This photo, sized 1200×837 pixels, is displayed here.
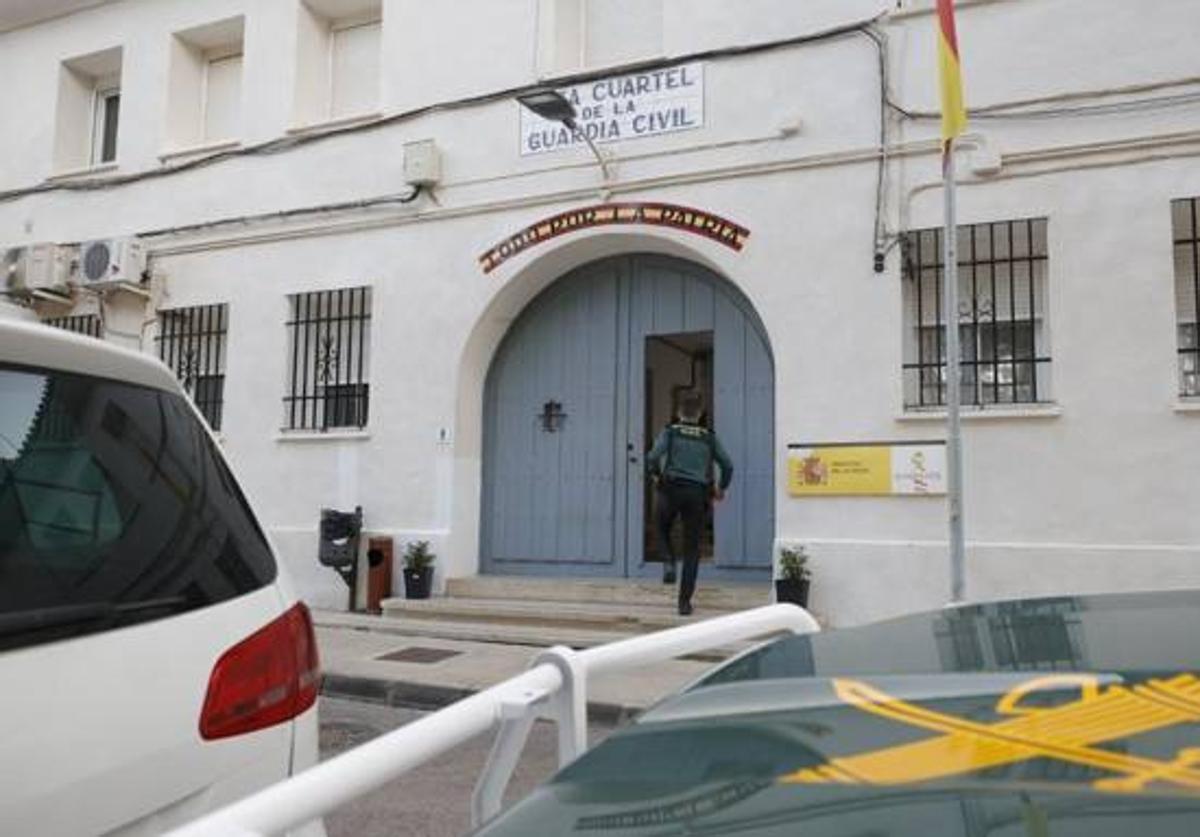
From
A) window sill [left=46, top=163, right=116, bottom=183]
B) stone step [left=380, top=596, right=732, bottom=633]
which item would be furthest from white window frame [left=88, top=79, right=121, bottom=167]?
stone step [left=380, top=596, right=732, bottom=633]

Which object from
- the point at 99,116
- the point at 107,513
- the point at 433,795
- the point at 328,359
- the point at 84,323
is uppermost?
the point at 99,116

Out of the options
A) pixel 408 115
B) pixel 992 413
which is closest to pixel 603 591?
pixel 992 413

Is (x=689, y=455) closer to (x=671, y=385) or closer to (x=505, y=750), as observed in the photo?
(x=671, y=385)

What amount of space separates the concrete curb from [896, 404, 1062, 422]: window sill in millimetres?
3777

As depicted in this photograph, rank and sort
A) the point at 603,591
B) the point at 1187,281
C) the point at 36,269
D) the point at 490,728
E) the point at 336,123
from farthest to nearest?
1. the point at 36,269
2. the point at 336,123
3. the point at 603,591
4. the point at 1187,281
5. the point at 490,728

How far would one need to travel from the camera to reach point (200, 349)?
37.2ft

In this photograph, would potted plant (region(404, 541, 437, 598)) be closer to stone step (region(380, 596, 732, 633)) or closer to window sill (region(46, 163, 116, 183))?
stone step (region(380, 596, 732, 633))

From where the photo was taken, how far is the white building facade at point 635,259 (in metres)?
7.61

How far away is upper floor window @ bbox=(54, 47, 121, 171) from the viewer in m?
12.5

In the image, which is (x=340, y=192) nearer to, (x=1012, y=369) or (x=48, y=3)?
(x=48, y=3)

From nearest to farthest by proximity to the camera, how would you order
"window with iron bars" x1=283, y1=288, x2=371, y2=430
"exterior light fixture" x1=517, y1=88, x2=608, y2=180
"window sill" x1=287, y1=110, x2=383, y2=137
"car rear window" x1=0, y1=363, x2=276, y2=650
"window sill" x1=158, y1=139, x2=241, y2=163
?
"car rear window" x1=0, y1=363, x2=276, y2=650, "exterior light fixture" x1=517, y1=88, x2=608, y2=180, "window with iron bars" x1=283, y1=288, x2=371, y2=430, "window sill" x1=287, y1=110, x2=383, y2=137, "window sill" x1=158, y1=139, x2=241, y2=163

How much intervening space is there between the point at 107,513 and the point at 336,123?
30.6 ft

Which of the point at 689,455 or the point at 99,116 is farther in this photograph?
the point at 99,116

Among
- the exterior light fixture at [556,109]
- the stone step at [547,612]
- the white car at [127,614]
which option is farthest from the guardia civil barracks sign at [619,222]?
the white car at [127,614]
